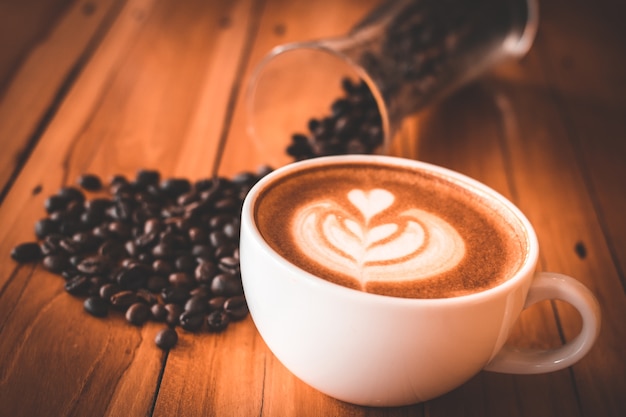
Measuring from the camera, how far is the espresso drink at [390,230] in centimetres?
84

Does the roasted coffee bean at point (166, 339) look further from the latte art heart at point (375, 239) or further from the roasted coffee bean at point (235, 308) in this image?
the latte art heart at point (375, 239)

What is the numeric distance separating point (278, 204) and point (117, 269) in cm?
38

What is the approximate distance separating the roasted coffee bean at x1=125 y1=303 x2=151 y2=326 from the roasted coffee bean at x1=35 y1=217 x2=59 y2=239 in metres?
0.29

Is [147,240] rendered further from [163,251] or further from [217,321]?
[217,321]

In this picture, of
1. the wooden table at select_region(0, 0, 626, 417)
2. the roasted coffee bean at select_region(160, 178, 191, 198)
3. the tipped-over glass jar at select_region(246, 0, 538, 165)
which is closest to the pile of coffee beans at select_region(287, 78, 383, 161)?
the tipped-over glass jar at select_region(246, 0, 538, 165)

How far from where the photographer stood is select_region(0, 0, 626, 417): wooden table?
94cm

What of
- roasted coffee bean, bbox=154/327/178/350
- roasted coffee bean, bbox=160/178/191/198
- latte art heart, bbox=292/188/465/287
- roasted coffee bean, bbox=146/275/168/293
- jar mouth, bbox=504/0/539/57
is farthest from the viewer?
jar mouth, bbox=504/0/539/57

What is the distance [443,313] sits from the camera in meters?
0.75

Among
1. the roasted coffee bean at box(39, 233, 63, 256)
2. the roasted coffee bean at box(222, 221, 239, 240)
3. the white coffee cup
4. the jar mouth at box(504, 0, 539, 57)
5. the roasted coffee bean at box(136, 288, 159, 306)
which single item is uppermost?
the white coffee cup

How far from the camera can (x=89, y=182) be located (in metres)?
1.38

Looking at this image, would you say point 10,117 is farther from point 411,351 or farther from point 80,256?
point 411,351

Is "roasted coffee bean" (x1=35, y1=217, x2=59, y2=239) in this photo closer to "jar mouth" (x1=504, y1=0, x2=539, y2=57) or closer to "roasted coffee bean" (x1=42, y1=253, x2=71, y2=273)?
"roasted coffee bean" (x1=42, y1=253, x2=71, y2=273)

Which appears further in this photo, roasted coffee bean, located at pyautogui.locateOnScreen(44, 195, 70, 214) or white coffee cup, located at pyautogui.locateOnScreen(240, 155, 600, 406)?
roasted coffee bean, located at pyautogui.locateOnScreen(44, 195, 70, 214)

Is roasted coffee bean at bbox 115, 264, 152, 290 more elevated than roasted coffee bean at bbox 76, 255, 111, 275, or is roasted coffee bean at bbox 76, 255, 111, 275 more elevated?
roasted coffee bean at bbox 76, 255, 111, 275
